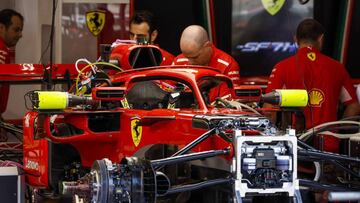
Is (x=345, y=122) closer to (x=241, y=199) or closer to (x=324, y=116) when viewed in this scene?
(x=324, y=116)

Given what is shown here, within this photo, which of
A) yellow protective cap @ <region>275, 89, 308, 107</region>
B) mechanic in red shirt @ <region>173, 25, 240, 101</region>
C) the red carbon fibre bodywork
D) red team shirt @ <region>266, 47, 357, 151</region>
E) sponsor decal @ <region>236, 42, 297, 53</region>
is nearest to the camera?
the red carbon fibre bodywork

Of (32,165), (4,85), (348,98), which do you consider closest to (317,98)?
(348,98)

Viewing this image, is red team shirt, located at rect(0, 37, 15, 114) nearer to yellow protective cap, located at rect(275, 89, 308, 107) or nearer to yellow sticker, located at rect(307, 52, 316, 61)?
yellow sticker, located at rect(307, 52, 316, 61)

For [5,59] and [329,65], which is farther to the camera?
[5,59]

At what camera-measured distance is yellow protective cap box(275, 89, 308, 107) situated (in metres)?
5.69

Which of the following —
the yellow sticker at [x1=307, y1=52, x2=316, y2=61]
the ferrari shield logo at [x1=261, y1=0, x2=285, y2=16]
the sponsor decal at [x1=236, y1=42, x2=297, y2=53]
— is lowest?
the yellow sticker at [x1=307, y1=52, x2=316, y2=61]

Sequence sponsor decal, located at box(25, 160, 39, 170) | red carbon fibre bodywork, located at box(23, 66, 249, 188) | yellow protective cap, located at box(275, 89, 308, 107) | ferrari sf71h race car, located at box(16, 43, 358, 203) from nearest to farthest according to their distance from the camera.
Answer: ferrari sf71h race car, located at box(16, 43, 358, 203) → red carbon fibre bodywork, located at box(23, 66, 249, 188) → yellow protective cap, located at box(275, 89, 308, 107) → sponsor decal, located at box(25, 160, 39, 170)

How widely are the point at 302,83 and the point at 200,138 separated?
2235 millimetres

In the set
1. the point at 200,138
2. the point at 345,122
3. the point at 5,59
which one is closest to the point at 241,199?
the point at 200,138

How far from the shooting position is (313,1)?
10.1 meters

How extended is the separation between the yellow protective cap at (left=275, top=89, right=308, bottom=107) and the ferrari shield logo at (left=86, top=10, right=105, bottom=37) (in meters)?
3.55

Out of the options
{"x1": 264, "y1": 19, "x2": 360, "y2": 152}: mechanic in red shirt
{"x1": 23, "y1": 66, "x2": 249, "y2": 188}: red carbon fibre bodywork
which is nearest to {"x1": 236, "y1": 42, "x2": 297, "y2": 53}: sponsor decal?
{"x1": 264, "y1": 19, "x2": 360, "y2": 152}: mechanic in red shirt

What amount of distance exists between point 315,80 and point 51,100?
2.39 meters

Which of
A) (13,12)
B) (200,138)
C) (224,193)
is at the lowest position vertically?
(224,193)
